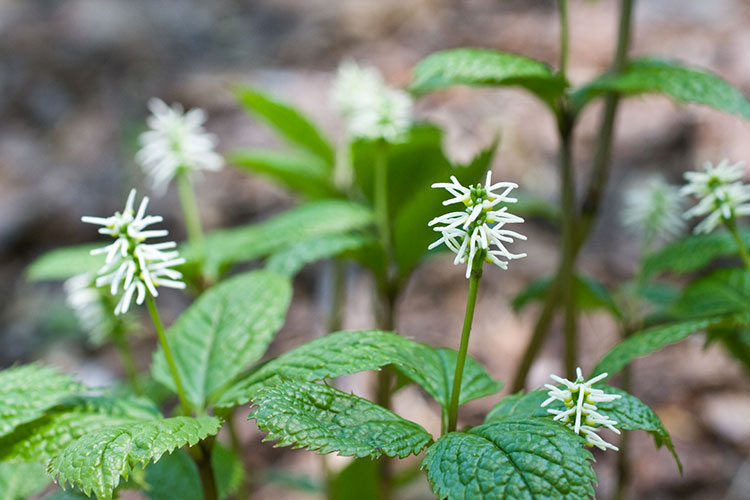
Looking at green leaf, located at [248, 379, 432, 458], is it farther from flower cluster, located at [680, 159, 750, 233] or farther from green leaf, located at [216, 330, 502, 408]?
flower cluster, located at [680, 159, 750, 233]

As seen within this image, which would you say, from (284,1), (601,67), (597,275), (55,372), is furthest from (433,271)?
(284,1)

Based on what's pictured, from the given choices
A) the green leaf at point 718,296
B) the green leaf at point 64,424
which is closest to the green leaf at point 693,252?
the green leaf at point 718,296

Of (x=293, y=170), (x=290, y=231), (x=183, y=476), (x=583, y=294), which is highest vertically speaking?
(x=293, y=170)

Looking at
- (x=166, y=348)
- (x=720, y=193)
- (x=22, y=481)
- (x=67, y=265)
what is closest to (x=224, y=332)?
(x=166, y=348)

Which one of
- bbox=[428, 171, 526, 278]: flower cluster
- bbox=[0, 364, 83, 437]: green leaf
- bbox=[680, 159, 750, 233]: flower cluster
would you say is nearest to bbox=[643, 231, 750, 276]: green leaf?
bbox=[680, 159, 750, 233]: flower cluster

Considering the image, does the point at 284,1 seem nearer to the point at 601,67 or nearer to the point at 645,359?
the point at 601,67

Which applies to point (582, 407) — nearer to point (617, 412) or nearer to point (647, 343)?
point (617, 412)
